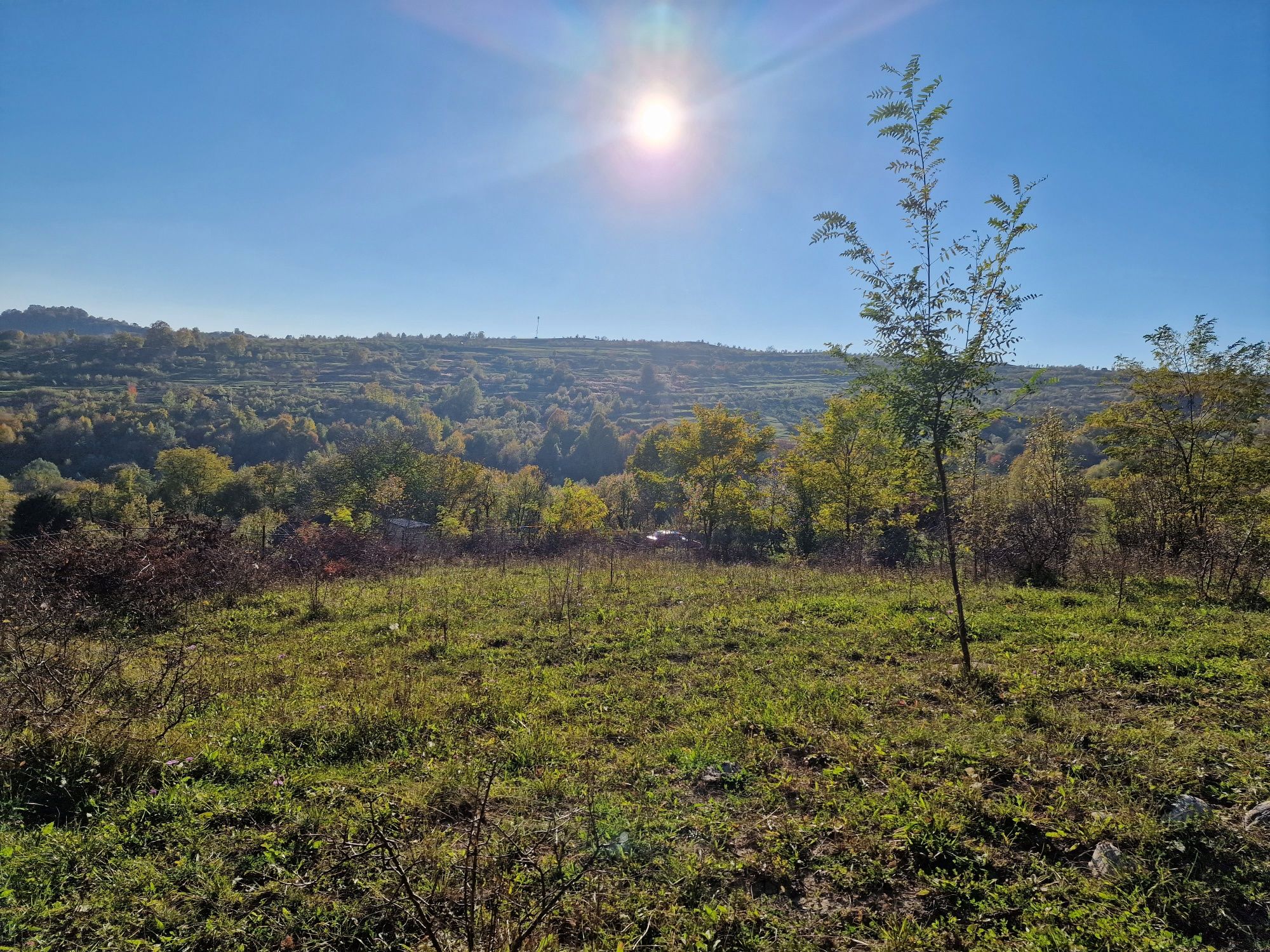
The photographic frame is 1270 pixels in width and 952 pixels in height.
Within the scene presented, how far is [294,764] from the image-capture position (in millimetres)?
4680

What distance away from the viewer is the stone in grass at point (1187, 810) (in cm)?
351

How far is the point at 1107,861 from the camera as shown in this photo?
10.6 feet

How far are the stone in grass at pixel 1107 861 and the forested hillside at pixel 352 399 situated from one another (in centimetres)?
3304

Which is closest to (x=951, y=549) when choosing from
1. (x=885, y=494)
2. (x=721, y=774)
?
(x=721, y=774)

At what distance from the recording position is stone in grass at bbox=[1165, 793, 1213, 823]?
11.5 ft

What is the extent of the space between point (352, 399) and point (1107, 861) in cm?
14477

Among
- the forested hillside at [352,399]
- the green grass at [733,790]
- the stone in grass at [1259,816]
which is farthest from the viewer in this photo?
the forested hillside at [352,399]

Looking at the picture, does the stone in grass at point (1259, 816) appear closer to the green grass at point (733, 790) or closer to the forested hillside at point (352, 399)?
the green grass at point (733, 790)

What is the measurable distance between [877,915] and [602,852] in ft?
5.49

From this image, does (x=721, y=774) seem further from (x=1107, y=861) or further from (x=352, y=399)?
(x=352, y=399)

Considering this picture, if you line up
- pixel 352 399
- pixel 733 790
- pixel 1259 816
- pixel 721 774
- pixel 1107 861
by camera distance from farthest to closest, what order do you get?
pixel 352 399
pixel 721 774
pixel 733 790
pixel 1259 816
pixel 1107 861

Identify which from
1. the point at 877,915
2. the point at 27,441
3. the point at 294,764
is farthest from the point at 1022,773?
the point at 27,441

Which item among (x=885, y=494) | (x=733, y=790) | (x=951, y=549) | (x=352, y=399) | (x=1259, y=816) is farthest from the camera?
(x=352, y=399)

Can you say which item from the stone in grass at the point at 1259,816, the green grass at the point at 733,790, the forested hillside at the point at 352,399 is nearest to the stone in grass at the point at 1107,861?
the green grass at the point at 733,790
